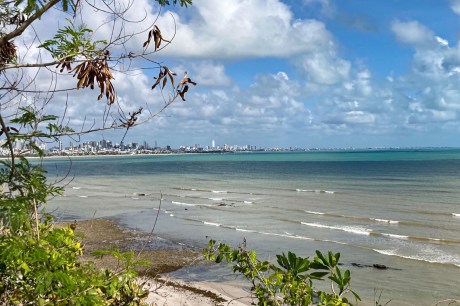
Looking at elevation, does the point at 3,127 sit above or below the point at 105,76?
below

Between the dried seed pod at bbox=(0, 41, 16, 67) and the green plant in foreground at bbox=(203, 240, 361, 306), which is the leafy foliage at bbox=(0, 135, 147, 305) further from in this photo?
the green plant in foreground at bbox=(203, 240, 361, 306)

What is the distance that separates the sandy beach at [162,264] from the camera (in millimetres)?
11438

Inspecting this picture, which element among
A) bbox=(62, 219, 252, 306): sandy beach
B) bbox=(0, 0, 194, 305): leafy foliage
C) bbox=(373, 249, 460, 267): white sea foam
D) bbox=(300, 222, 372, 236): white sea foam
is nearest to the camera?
bbox=(0, 0, 194, 305): leafy foliage

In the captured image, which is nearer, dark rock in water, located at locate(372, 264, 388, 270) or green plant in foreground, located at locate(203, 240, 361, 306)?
green plant in foreground, located at locate(203, 240, 361, 306)

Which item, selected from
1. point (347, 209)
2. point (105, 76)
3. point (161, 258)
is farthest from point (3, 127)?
point (347, 209)

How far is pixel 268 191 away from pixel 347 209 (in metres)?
13.9

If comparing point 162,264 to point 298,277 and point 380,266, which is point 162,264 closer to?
point 380,266

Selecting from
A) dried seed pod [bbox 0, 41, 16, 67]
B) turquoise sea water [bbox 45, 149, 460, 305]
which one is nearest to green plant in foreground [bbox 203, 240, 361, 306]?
dried seed pod [bbox 0, 41, 16, 67]

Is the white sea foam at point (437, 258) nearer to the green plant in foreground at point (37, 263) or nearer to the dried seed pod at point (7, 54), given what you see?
the green plant in foreground at point (37, 263)

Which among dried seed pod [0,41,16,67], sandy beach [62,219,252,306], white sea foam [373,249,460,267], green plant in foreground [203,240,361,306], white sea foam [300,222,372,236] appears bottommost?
sandy beach [62,219,252,306]

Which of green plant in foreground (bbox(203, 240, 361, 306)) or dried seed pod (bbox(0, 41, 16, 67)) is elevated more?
dried seed pod (bbox(0, 41, 16, 67))

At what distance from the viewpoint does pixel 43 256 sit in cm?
278

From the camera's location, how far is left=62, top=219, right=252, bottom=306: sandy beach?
11.4 m

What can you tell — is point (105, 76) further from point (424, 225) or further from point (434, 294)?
point (424, 225)
